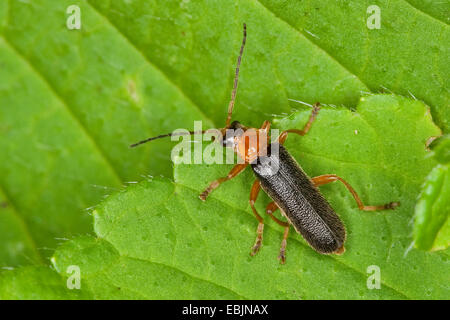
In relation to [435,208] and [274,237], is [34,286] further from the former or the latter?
[435,208]

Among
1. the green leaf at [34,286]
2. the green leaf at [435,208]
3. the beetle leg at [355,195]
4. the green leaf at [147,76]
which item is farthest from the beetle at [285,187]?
the green leaf at [34,286]

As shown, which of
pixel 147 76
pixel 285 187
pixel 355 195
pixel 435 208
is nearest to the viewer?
pixel 435 208

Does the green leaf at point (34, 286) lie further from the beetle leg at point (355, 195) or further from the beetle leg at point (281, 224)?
the beetle leg at point (355, 195)

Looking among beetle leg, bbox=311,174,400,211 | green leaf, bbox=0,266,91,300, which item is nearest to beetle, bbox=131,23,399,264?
beetle leg, bbox=311,174,400,211

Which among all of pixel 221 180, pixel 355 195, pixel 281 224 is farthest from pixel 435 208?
pixel 221 180

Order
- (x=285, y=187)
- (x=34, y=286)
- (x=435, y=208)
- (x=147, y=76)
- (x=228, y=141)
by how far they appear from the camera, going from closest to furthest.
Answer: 1. (x=435, y=208)
2. (x=34, y=286)
3. (x=285, y=187)
4. (x=228, y=141)
5. (x=147, y=76)

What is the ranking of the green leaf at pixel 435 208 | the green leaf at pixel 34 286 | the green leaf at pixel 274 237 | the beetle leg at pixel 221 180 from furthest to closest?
the beetle leg at pixel 221 180 < the green leaf at pixel 274 237 < the green leaf at pixel 34 286 < the green leaf at pixel 435 208

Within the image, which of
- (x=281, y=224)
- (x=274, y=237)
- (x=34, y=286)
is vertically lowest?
(x=34, y=286)

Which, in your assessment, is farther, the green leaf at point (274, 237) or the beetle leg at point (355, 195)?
the beetle leg at point (355, 195)
